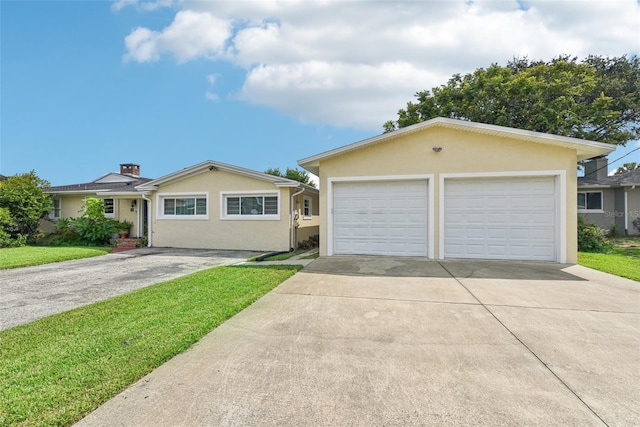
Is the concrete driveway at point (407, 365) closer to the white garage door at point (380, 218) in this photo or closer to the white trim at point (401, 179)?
the white trim at point (401, 179)

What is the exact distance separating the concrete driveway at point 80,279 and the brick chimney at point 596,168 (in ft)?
71.3

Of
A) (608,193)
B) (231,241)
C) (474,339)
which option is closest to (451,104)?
(608,193)

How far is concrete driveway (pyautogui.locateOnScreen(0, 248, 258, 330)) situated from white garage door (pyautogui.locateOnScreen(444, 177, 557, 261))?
282 inches

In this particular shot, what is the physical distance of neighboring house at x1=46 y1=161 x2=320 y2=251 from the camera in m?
12.6

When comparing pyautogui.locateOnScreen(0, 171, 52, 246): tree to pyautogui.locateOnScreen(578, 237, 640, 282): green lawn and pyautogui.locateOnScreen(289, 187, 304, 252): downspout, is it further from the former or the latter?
pyautogui.locateOnScreen(578, 237, 640, 282): green lawn

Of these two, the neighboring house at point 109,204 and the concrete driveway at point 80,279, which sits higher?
the neighboring house at point 109,204

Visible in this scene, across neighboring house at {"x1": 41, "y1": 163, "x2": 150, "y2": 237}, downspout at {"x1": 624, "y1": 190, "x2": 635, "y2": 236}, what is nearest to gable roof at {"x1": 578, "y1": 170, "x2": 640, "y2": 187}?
downspout at {"x1": 624, "y1": 190, "x2": 635, "y2": 236}

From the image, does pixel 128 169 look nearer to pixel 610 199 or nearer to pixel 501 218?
pixel 501 218

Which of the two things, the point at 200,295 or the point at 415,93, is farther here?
the point at 415,93

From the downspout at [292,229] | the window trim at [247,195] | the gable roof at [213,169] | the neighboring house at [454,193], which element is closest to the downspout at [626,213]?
the neighboring house at [454,193]

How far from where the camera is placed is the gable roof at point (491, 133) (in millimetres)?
7875

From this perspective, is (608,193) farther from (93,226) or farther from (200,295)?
(93,226)

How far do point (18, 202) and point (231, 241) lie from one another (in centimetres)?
1154

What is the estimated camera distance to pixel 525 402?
7.89 ft
